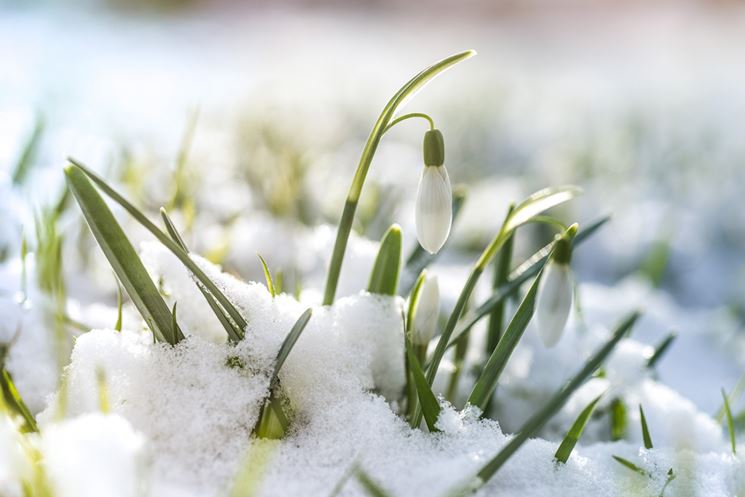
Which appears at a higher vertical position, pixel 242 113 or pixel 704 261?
pixel 242 113

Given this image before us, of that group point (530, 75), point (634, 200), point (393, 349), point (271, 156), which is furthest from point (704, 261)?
point (530, 75)

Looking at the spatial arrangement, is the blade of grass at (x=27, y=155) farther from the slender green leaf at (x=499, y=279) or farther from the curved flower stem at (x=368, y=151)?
the slender green leaf at (x=499, y=279)

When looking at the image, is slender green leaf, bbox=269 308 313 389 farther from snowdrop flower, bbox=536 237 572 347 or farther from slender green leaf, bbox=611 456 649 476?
slender green leaf, bbox=611 456 649 476

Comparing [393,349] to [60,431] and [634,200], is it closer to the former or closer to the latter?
[60,431]

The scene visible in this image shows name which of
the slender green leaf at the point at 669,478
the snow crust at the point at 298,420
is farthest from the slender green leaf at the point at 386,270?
the slender green leaf at the point at 669,478

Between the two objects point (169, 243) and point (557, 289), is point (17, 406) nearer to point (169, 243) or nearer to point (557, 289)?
point (169, 243)

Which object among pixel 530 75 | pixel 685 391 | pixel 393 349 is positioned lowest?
pixel 685 391

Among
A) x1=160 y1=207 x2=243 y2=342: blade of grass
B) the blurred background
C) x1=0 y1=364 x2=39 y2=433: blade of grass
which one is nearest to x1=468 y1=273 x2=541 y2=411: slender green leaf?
x1=160 y1=207 x2=243 y2=342: blade of grass
